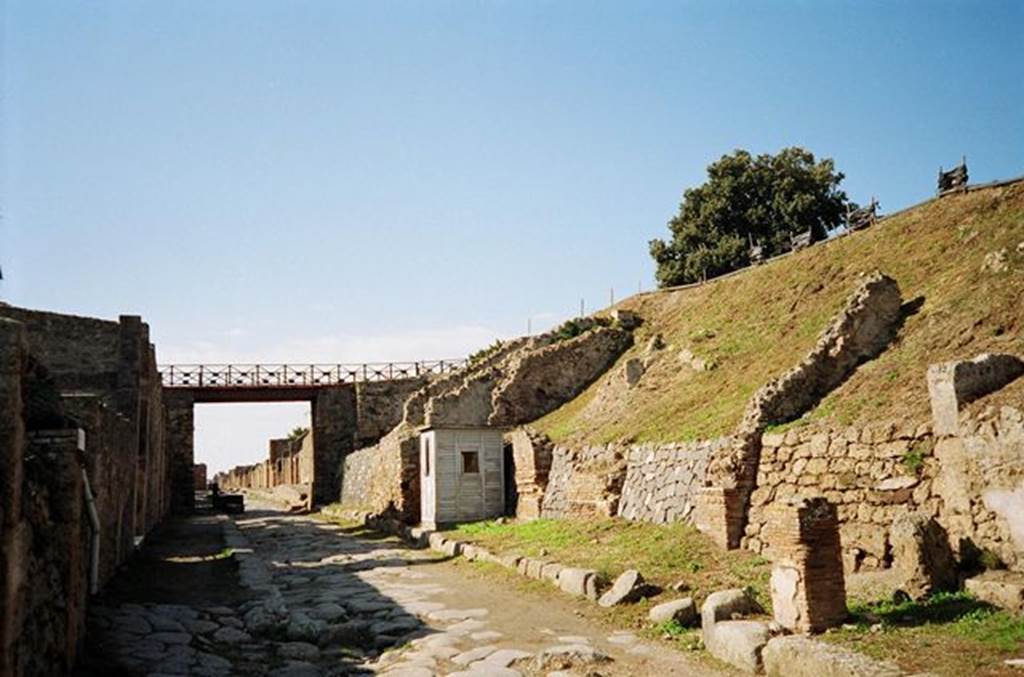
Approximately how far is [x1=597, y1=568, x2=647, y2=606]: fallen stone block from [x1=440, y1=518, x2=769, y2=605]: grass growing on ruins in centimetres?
37

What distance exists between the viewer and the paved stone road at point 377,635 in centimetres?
745

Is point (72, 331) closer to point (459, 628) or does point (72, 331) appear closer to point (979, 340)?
point (459, 628)

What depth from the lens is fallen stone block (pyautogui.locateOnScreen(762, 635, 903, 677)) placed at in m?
5.67

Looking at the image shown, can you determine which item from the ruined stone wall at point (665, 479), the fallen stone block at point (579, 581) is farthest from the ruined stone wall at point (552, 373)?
the fallen stone block at point (579, 581)

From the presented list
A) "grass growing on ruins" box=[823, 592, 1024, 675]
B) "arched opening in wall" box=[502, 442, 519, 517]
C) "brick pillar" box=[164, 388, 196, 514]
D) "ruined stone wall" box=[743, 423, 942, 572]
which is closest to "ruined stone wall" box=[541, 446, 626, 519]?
"arched opening in wall" box=[502, 442, 519, 517]

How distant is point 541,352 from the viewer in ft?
92.3

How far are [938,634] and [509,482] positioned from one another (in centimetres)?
1548

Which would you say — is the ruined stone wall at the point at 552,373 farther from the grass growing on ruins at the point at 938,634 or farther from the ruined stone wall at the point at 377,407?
the grass growing on ruins at the point at 938,634

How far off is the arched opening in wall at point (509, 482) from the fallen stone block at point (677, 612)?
40.7ft

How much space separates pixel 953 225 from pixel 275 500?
35.0 metres

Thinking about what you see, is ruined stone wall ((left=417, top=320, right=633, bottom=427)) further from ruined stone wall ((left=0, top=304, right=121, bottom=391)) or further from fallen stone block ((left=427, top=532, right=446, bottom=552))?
ruined stone wall ((left=0, top=304, right=121, bottom=391))

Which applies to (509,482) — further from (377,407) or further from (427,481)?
(377,407)

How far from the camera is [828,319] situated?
18.3m

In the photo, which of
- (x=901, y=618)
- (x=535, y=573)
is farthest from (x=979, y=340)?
(x=535, y=573)
